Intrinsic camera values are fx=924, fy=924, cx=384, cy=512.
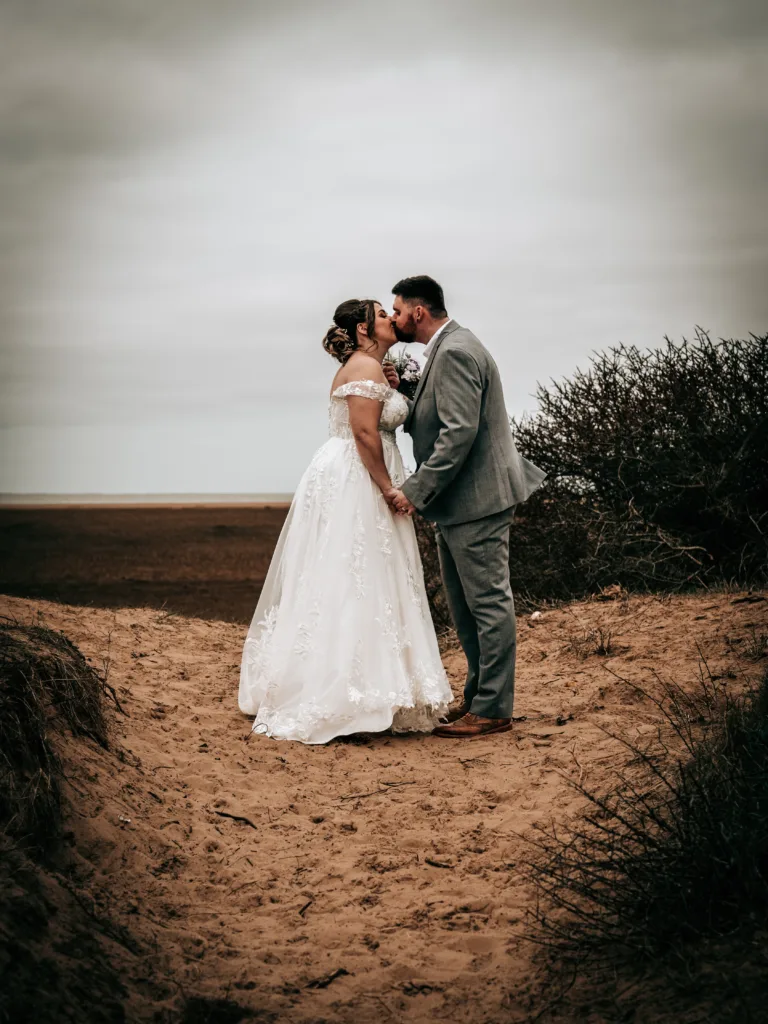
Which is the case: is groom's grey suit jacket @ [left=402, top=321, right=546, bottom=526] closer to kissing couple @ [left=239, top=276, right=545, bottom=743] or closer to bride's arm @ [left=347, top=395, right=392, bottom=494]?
kissing couple @ [left=239, top=276, right=545, bottom=743]

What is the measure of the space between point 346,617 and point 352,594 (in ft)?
0.45

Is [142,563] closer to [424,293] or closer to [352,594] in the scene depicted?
[352,594]

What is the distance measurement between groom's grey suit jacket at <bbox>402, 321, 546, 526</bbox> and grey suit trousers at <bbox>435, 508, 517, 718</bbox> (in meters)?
0.09

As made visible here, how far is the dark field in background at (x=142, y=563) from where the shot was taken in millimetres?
19781

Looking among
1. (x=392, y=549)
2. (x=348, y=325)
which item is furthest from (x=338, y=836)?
(x=348, y=325)

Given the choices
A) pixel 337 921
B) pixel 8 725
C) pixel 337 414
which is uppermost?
pixel 337 414

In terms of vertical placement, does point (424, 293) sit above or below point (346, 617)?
above

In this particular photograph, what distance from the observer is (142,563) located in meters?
28.7

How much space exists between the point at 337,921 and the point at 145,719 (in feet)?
7.83

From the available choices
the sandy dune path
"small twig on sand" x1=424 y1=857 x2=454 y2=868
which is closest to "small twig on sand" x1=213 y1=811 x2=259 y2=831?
the sandy dune path

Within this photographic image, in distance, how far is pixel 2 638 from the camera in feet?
13.8

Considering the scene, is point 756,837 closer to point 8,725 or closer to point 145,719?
point 8,725

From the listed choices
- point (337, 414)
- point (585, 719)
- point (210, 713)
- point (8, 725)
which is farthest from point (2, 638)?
point (585, 719)

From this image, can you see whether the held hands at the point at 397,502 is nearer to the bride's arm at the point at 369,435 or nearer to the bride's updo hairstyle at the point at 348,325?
the bride's arm at the point at 369,435
